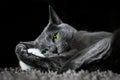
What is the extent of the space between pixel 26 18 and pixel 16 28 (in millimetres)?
75

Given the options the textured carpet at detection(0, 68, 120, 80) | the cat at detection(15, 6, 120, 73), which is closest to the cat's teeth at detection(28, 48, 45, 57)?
the cat at detection(15, 6, 120, 73)

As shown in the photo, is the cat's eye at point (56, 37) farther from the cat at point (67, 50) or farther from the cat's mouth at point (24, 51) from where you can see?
the cat's mouth at point (24, 51)

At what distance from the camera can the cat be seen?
3.59 feet

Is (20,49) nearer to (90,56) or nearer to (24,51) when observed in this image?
(24,51)

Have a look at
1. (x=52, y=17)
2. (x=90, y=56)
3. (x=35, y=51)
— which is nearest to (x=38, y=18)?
(x=52, y=17)

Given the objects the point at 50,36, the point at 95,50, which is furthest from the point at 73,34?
the point at 95,50

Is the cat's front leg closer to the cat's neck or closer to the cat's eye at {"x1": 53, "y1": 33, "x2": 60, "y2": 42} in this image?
the cat's neck

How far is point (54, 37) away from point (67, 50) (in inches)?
3.8

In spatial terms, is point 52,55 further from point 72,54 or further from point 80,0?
point 80,0

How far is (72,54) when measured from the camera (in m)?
1.24

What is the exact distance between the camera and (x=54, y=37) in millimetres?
1312

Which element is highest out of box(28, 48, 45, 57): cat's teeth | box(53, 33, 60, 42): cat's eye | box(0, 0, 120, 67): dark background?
box(0, 0, 120, 67): dark background

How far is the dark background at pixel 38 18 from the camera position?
1276mm

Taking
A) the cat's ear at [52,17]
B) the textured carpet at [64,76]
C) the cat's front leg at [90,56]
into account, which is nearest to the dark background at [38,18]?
the cat's ear at [52,17]
